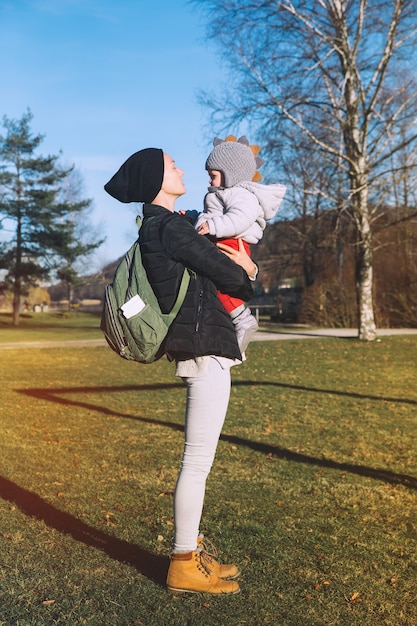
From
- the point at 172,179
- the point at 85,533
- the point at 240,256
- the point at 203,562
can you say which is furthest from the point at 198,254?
the point at 85,533

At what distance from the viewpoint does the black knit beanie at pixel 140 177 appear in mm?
2885

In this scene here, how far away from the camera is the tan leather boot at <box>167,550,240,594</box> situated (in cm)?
295

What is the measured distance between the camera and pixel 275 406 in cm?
905

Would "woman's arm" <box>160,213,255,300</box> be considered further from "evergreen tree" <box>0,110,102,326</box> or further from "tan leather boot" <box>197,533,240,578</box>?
"evergreen tree" <box>0,110,102,326</box>

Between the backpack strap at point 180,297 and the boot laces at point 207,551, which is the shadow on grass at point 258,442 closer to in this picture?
the boot laces at point 207,551

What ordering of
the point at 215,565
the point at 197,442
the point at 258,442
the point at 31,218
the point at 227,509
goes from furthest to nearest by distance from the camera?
1. the point at 31,218
2. the point at 258,442
3. the point at 227,509
4. the point at 215,565
5. the point at 197,442

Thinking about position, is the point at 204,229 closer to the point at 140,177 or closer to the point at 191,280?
the point at 191,280

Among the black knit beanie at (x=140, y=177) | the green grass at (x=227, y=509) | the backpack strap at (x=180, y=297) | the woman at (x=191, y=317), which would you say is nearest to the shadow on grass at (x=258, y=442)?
the green grass at (x=227, y=509)

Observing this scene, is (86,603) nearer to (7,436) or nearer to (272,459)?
(272,459)

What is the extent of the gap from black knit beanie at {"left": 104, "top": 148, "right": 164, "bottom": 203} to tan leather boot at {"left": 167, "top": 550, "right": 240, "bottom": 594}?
158 centimetres

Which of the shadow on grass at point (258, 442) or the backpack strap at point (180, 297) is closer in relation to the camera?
the backpack strap at point (180, 297)

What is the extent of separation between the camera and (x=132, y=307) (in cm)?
271

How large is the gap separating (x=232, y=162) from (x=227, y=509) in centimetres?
251

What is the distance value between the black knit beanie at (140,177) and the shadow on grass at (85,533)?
182cm
